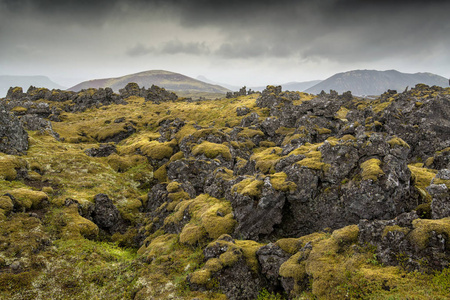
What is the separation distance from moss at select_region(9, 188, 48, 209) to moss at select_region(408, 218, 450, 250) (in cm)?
3670

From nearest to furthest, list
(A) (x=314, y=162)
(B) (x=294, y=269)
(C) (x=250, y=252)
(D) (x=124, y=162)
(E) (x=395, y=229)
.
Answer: (E) (x=395, y=229) < (B) (x=294, y=269) < (C) (x=250, y=252) < (A) (x=314, y=162) < (D) (x=124, y=162)

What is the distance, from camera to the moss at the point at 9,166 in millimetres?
33219

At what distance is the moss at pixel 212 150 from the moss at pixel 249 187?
19.9 m

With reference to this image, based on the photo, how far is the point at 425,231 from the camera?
41.9ft

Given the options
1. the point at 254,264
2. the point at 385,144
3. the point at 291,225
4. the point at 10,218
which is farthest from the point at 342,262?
the point at 10,218

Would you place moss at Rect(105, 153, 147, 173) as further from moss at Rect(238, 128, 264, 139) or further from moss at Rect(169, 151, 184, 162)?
moss at Rect(238, 128, 264, 139)

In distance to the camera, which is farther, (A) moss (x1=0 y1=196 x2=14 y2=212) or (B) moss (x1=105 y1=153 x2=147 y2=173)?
(B) moss (x1=105 y1=153 x2=147 y2=173)

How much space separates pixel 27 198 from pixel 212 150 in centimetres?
2895

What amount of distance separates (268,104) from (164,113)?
182 ft

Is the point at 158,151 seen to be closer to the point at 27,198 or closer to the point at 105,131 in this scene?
the point at 27,198

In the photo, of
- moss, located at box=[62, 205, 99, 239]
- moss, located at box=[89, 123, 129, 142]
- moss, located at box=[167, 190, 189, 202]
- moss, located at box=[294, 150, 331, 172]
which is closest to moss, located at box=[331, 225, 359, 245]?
Answer: moss, located at box=[294, 150, 331, 172]

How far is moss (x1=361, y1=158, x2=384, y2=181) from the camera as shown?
21375 millimetres

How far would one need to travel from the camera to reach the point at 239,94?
555 ft

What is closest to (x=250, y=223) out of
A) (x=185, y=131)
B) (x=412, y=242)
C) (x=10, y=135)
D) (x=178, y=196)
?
(x=412, y=242)
